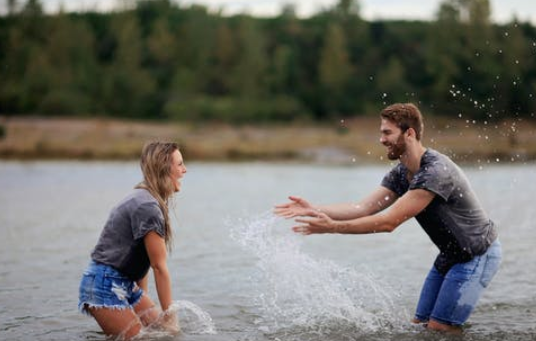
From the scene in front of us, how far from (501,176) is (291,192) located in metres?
12.1

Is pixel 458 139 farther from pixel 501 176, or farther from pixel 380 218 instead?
pixel 380 218

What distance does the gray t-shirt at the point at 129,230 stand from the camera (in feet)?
21.6

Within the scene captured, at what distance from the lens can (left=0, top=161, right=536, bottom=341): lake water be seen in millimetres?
8523

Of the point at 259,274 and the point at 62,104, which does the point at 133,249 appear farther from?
the point at 62,104

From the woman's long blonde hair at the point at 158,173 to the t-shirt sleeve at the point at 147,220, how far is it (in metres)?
0.15

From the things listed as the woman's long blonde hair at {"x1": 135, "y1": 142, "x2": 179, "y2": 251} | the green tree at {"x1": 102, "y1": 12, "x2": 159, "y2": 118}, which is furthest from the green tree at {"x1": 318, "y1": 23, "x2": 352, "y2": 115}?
the woman's long blonde hair at {"x1": 135, "y1": 142, "x2": 179, "y2": 251}

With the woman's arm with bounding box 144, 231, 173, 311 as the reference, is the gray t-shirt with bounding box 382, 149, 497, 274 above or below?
above

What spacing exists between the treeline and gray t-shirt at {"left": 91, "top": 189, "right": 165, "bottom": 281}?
226 feet

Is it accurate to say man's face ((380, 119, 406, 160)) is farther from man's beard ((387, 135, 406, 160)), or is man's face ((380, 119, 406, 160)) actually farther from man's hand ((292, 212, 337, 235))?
man's hand ((292, 212, 337, 235))

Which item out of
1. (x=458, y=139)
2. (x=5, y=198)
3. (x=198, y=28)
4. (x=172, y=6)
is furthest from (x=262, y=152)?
(x=172, y=6)

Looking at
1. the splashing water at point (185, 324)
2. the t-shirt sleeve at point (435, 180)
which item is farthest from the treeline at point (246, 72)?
the t-shirt sleeve at point (435, 180)

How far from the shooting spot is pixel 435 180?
22.1 ft

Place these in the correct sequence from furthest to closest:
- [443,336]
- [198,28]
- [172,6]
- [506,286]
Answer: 1. [172,6]
2. [198,28]
3. [506,286]
4. [443,336]

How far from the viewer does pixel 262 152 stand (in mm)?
52562
